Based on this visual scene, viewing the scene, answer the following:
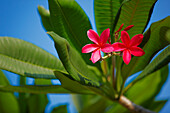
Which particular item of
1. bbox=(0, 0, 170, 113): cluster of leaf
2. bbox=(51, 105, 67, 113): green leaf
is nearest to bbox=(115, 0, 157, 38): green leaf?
bbox=(0, 0, 170, 113): cluster of leaf

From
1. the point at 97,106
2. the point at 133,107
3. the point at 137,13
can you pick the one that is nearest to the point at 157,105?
the point at 97,106

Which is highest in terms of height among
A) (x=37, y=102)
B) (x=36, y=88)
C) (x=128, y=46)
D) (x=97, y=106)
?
(x=128, y=46)

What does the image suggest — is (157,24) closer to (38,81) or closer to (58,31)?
(58,31)

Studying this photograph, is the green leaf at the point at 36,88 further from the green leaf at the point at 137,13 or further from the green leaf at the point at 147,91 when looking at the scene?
the green leaf at the point at 147,91

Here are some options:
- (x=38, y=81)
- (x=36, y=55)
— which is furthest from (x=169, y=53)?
(x=38, y=81)

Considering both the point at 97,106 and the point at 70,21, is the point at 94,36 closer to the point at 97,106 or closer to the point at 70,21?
the point at 70,21

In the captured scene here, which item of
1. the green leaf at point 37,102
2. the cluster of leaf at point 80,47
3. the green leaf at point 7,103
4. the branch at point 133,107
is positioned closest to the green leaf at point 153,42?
the cluster of leaf at point 80,47
